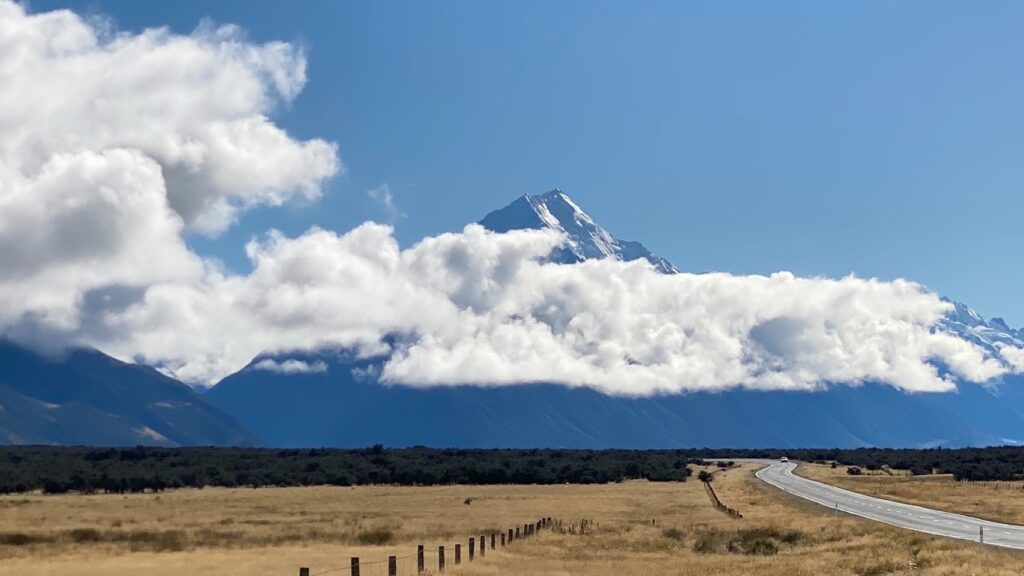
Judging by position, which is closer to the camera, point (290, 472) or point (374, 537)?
point (374, 537)

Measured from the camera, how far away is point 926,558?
120ft

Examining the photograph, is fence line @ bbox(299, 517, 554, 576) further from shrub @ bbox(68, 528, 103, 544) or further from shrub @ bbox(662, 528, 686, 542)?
shrub @ bbox(68, 528, 103, 544)

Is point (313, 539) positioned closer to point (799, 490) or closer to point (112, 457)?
point (799, 490)

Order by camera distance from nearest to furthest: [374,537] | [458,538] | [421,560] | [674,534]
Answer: [421,560] < [674,534] < [458,538] < [374,537]

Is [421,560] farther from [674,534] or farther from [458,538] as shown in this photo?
[674,534]

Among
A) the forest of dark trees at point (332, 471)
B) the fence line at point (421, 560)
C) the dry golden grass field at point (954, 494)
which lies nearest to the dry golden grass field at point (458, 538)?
the fence line at point (421, 560)

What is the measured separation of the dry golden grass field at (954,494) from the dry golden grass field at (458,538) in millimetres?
10128

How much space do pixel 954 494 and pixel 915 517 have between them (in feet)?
105

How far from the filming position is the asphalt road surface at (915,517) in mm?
48219

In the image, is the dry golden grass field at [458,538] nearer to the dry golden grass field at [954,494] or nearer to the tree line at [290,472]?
the dry golden grass field at [954,494]

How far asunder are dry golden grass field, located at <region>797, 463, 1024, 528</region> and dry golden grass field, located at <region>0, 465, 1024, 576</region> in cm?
1013

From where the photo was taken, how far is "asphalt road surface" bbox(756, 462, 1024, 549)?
48219 millimetres

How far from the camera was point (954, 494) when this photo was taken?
9094 cm

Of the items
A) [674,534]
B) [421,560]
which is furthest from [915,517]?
[421,560]
